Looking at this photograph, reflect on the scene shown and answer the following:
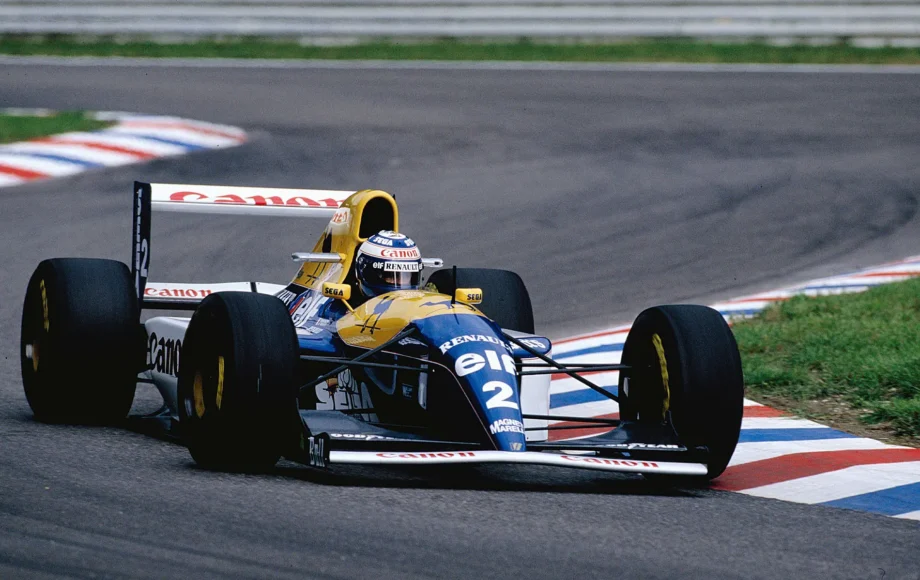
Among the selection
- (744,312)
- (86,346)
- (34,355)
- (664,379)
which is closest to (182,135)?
(744,312)

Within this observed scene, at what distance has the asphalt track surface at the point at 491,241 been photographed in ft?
17.1

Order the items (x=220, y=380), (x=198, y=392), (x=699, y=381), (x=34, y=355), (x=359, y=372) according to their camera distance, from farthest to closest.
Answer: (x=34, y=355) → (x=359, y=372) → (x=198, y=392) → (x=699, y=381) → (x=220, y=380)

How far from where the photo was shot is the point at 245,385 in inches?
248

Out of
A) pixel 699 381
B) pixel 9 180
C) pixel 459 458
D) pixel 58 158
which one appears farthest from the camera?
pixel 58 158

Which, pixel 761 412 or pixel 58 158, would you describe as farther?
pixel 58 158

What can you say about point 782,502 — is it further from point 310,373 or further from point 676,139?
point 676,139

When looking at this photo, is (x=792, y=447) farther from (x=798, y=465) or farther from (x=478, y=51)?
(x=478, y=51)

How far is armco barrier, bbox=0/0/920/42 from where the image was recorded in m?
23.6

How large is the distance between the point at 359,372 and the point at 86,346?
4.90ft

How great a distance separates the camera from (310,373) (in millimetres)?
7355

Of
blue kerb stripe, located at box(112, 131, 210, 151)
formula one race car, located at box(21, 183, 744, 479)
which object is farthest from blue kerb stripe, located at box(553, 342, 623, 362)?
blue kerb stripe, located at box(112, 131, 210, 151)

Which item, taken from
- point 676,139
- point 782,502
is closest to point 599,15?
point 676,139

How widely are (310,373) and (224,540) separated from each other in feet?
7.48

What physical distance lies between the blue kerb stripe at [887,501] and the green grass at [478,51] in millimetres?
17029
